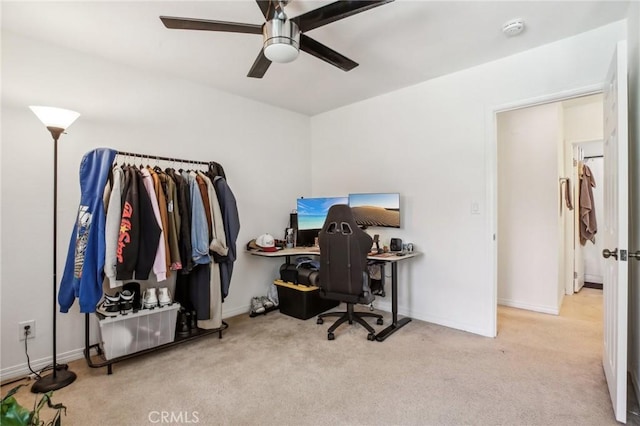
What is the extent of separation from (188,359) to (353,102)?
3.23m

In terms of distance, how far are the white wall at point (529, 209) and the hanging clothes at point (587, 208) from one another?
104 centimetres

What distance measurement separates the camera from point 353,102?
12.9 feet

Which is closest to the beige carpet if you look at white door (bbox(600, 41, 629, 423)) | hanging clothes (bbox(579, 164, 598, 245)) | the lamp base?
the lamp base

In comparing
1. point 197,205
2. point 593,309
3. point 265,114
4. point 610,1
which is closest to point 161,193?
point 197,205

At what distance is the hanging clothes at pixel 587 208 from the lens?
4340mm

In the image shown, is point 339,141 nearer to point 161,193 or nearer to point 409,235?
point 409,235

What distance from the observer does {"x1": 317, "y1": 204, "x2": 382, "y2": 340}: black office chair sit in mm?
2777

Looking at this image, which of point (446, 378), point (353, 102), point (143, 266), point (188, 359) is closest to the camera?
point (446, 378)

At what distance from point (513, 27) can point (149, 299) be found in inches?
135

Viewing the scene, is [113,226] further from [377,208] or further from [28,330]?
[377,208]

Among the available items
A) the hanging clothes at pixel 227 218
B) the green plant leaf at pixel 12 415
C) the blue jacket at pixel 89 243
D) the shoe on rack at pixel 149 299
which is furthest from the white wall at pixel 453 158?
the green plant leaf at pixel 12 415

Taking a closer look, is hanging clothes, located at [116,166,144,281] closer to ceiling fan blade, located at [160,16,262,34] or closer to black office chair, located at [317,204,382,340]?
ceiling fan blade, located at [160,16,262,34]

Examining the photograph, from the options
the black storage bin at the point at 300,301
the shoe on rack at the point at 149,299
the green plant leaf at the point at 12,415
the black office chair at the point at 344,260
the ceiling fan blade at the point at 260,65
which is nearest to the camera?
the green plant leaf at the point at 12,415

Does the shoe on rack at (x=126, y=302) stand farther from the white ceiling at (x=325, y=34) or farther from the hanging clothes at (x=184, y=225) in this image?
the white ceiling at (x=325, y=34)
